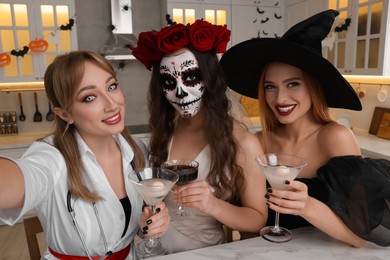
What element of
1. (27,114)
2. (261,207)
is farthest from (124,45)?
(261,207)

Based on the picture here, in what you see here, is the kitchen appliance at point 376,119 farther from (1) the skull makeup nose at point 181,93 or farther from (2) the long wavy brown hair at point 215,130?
(1) the skull makeup nose at point 181,93

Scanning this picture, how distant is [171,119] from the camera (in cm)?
179

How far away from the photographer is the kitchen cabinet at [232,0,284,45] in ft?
14.3

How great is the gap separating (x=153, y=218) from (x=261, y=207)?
1.76 feet

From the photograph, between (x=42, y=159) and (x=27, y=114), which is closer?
(x=42, y=159)

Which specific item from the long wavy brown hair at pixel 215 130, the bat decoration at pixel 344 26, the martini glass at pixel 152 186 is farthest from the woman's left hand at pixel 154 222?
the bat decoration at pixel 344 26

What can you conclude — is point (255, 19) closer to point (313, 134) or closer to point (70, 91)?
point (313, 134)

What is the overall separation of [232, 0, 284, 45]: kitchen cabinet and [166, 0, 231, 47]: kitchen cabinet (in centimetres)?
13

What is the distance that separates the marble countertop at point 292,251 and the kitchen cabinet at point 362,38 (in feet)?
8.10

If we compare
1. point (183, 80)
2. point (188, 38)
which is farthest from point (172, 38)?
point (183, 80)

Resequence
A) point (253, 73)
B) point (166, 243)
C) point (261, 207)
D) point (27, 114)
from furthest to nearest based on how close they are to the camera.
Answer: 1. point (27, 114)
2. point (253, 73)
3. point (166, 243)
4. point (261, 207)

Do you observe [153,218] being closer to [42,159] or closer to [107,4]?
[42,159]

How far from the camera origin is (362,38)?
3.30 meters

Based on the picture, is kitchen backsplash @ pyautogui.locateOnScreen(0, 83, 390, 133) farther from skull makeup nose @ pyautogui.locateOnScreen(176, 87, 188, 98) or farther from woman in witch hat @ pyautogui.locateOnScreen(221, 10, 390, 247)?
skull makeup nose @ pyautogui.locateOnScreen(176, 87, 188, 98)
